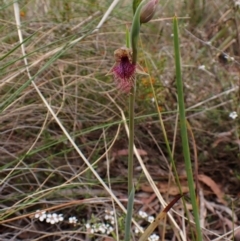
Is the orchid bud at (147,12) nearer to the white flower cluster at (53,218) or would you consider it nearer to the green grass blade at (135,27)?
the green grass blade at (135,27)

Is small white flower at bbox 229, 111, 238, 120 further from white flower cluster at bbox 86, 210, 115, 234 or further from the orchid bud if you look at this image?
the orchid bud

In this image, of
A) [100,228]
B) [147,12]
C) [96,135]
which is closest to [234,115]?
[96,135]

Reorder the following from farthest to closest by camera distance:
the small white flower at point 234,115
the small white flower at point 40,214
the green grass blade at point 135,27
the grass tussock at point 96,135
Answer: the small white flower at point 234,115
the grass tussock at point 96,135
the small white flower at point 40,214
the green grass blade at point 135,27

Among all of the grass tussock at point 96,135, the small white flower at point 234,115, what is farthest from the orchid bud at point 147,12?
the small white flower at point 234,115

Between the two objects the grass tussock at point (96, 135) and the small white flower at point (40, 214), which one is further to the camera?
the grass tussock at point (96, 135)

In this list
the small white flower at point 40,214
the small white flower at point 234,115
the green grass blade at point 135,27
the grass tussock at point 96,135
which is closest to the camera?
the green grass blade at point 135,27

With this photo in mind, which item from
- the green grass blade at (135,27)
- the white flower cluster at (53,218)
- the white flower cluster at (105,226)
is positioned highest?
the green grass blade at (135,27)

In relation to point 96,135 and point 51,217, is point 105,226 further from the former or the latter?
point 96,135

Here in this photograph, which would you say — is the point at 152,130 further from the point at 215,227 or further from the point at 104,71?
the point at 215,227

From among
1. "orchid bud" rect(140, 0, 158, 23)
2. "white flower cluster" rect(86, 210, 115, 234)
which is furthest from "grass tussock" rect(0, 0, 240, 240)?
"orchid bud" rect(140, 0, 158, 23)
